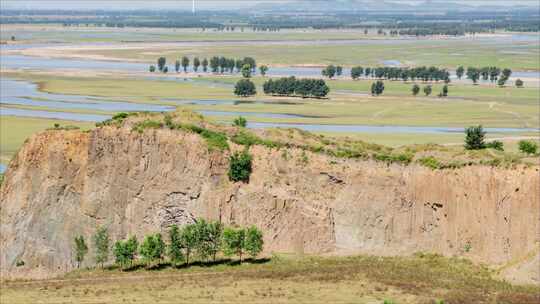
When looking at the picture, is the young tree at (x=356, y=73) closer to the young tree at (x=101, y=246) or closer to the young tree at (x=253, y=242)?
the young tree at (x=101, y=246)

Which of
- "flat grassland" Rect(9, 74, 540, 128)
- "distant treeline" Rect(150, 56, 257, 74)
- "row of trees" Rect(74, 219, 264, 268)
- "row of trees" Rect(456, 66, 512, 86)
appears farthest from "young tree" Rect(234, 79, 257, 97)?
"row of trees" Rect(74, 219, 264, 268)

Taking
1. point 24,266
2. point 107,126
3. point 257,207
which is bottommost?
point 24,266

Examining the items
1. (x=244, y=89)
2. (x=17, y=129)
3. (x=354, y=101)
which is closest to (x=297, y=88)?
(x=244, y=89)

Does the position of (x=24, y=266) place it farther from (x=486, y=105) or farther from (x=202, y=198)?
(x=486, y=105)

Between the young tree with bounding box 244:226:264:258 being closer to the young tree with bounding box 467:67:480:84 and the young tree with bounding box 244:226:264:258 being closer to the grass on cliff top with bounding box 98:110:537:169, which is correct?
the grass on cliff top with bounding box 98:110:537:169

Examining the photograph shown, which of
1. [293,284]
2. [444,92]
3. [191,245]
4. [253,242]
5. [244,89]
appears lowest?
[293,284]

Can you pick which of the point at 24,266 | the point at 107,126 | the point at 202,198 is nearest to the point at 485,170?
the point at 202,198

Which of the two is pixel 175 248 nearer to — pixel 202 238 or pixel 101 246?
pixel 202 238
